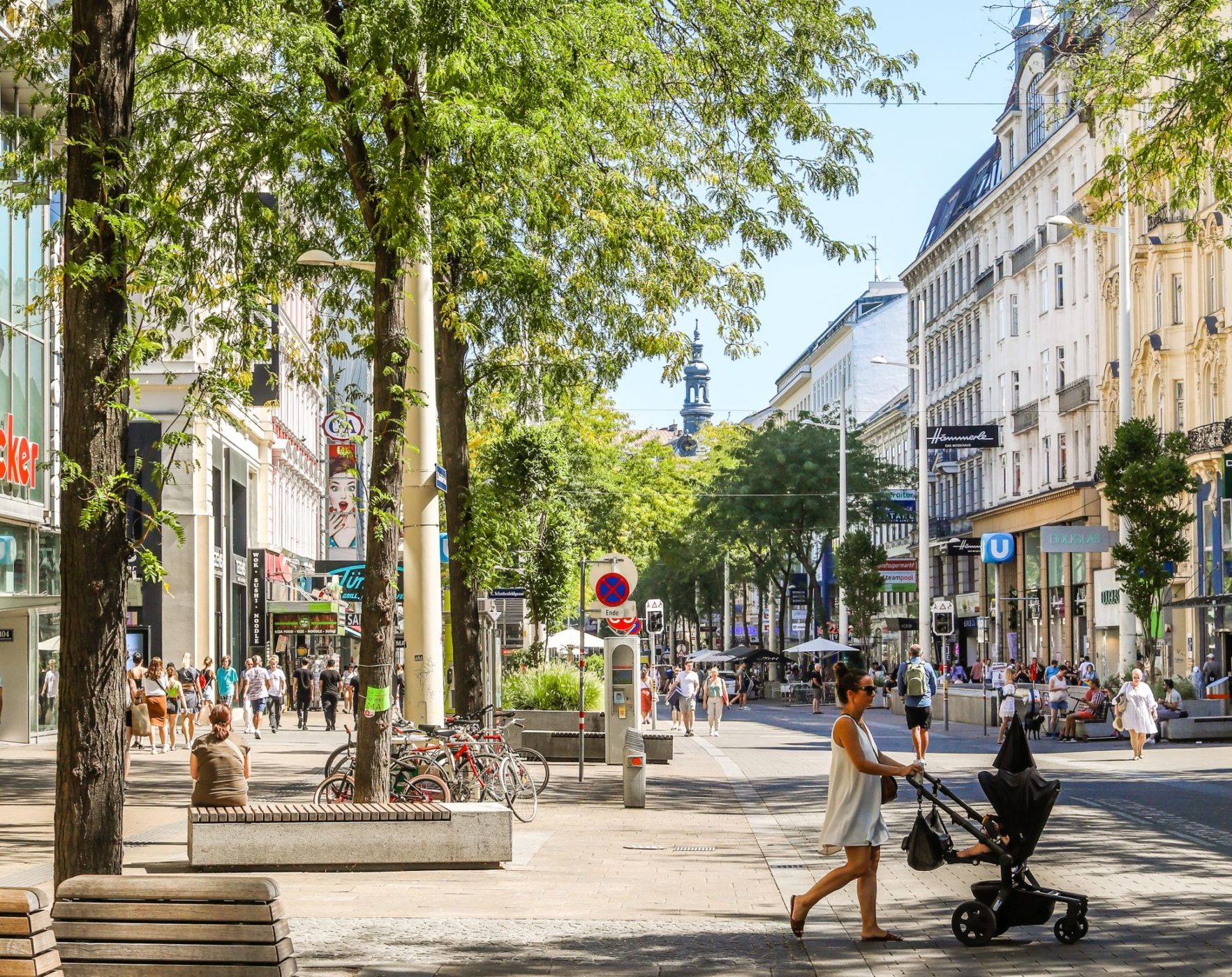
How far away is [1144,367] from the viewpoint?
54.8m

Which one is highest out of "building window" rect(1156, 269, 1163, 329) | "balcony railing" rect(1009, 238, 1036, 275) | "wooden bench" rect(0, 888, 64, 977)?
"balcony railing" rect(1009, 238, 1036, 275)

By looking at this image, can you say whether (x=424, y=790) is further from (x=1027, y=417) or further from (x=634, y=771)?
(x=1027, y=417)

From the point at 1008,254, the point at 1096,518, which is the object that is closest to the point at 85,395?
the point at 1096,518

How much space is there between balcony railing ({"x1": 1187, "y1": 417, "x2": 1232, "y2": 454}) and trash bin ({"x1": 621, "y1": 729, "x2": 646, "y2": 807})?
102ft

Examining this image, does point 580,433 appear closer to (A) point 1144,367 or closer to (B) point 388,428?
(A) point 1144,367

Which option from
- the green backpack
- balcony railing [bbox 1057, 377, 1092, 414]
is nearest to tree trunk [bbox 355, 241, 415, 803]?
the green backpack

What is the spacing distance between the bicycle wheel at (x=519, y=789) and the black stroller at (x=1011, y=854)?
25.7ft

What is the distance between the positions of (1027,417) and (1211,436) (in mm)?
19985

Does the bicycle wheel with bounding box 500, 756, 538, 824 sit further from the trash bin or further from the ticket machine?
the ticket machine

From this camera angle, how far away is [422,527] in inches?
672

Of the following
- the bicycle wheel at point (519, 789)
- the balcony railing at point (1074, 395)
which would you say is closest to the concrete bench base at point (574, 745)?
the bicycle wheel at point (519, 789)

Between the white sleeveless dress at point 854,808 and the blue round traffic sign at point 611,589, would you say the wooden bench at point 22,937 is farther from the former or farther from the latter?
the blue round traffic sign at point 611,589

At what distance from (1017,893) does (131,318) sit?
5.90 m

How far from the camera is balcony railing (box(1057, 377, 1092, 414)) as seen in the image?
61531 millimetres
